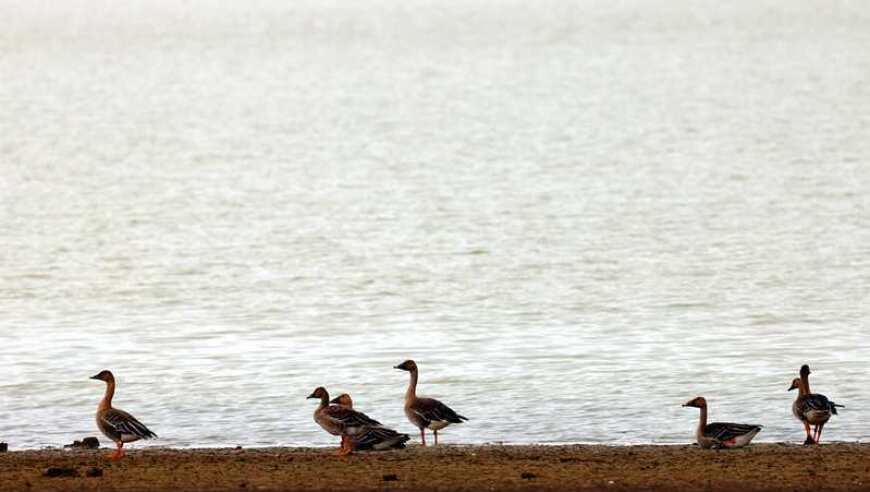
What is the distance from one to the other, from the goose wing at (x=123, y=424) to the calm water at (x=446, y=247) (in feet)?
6.10

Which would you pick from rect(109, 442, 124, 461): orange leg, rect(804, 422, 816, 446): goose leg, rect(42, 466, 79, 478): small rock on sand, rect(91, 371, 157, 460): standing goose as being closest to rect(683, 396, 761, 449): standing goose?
rect(804, 422, 816, 446): goose leg

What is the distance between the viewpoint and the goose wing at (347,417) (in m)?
19.5

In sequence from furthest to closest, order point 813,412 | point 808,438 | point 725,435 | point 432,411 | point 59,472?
point 432,411 < point 808,438 < point 813,412 < point 725,435 < point 59,472

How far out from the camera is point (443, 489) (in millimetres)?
16609

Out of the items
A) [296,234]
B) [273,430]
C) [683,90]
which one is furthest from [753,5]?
[273,430]

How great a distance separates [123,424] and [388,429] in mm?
2729

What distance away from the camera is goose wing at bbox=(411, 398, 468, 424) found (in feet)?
66.7

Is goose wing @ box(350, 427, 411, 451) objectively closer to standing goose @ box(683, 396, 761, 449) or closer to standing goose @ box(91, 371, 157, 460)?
standing goose @ box(91, 371, 157, 460)

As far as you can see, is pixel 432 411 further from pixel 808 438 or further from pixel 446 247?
pixel 446 247

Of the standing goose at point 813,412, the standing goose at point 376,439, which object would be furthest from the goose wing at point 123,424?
the standing goose at point 813,412

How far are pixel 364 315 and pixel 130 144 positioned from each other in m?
44.0

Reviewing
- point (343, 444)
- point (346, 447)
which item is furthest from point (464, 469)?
point (343, 444)

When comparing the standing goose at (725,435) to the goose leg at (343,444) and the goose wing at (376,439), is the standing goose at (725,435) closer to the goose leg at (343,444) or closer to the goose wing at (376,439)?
the goose wing at (376,439)

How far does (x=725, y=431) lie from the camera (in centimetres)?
1922
